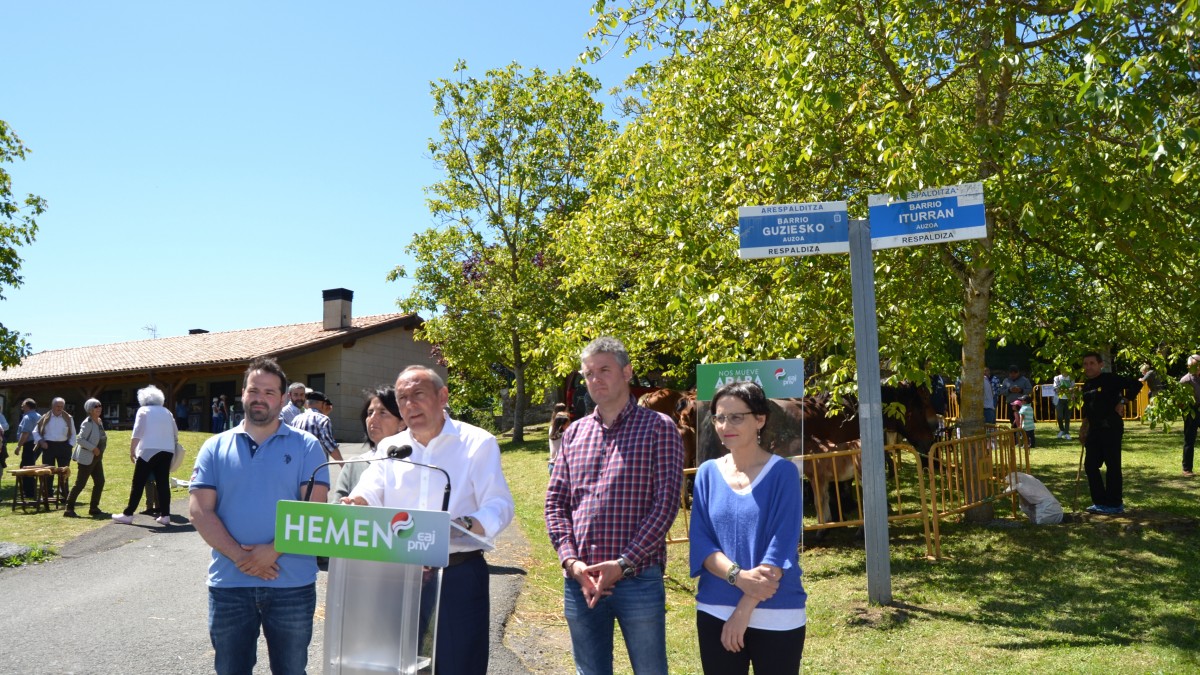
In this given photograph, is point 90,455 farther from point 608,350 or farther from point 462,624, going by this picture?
point 608,350

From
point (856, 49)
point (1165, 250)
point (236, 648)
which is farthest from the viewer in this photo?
point (856, 49)

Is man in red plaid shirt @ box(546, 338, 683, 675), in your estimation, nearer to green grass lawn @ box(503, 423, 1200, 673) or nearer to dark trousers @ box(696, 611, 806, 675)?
dark trousers @ box(696, 611, 806, 675)

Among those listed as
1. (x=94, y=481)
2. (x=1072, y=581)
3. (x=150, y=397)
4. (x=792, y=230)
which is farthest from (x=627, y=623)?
(x=94, y=481)

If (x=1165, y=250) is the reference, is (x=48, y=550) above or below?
below

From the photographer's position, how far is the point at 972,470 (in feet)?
31.7

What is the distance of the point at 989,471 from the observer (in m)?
9.97

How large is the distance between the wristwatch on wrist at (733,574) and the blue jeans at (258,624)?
75.5 inches

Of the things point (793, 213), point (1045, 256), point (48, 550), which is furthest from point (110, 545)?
point (1045, 256)

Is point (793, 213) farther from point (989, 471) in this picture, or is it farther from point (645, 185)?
point (645, 185)

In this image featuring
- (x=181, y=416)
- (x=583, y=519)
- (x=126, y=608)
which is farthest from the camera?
(x=181, y=416)

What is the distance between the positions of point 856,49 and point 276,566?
24.4 ft

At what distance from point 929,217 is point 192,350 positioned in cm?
3603

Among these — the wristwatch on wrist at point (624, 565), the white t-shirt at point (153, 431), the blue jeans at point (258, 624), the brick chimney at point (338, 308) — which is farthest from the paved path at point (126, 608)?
the brick chimney at point (338, 308)

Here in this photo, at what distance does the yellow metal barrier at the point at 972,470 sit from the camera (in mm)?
9266
